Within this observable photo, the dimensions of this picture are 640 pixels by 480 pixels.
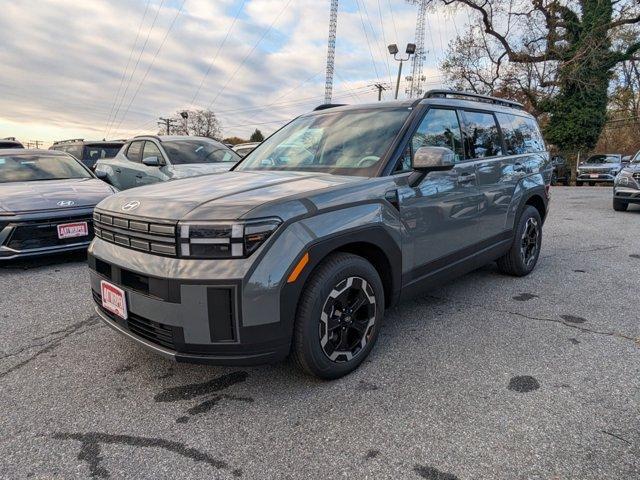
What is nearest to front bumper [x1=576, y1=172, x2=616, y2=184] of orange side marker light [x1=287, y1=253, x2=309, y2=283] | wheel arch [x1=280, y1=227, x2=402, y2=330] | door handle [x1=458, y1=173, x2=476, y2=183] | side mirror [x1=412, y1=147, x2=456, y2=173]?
door handle [x1=458, y1=173, x2=476, y2=183]

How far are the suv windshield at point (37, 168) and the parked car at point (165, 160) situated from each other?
74 cm

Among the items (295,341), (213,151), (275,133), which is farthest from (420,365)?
(213,151)

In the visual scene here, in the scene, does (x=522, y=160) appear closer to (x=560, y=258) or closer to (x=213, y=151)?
(x=560, y=258)

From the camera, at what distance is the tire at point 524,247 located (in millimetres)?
4637

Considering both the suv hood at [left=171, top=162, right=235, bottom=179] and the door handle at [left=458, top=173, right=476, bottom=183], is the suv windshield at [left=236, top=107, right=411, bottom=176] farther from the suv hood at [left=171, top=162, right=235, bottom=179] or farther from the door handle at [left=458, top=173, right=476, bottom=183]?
the suv hood at [left=171, top=162, right=235, bottom=179]

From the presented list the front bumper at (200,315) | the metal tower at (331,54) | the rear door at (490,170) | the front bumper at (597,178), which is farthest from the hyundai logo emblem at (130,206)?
the metal tower at (331,54)

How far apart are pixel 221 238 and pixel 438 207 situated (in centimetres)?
179

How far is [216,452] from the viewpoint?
2.05 m

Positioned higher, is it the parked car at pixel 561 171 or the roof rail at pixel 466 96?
the roof rail at pixel 466 96

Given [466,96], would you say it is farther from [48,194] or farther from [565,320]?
[48,194]

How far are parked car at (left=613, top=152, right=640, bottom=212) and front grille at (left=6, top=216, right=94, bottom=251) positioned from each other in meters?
10.9

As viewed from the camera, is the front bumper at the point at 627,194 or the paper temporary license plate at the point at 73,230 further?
the front bumper at the point at 627,194

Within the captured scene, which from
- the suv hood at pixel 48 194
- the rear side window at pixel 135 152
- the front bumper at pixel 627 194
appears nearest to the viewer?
the suv hood at pixel 48 194

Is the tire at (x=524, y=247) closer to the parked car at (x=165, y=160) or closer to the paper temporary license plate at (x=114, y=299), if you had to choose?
the paper temporary license plate at (x=114, y=299)
